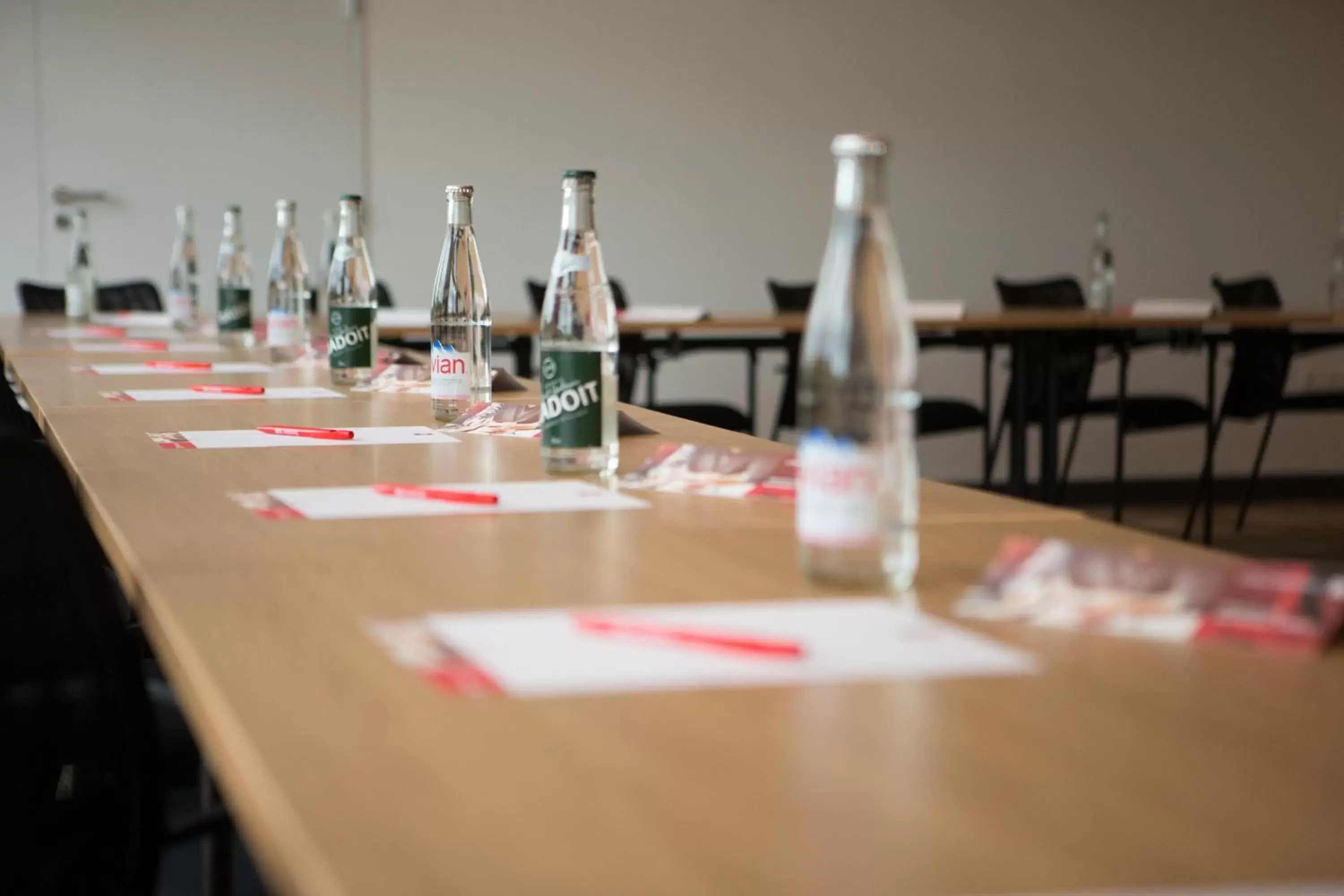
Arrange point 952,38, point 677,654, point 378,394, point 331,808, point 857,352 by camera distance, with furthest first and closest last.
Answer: point 952,38 < point 378,394 < point 857,352 < point 677,654 < point 331,808

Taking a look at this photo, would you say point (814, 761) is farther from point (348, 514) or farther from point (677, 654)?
point (348, 514)

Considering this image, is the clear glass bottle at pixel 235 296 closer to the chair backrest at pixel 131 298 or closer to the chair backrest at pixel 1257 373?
the chair backrest at pixel 131 298

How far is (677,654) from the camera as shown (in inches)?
33.9

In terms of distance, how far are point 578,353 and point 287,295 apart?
2374 mm

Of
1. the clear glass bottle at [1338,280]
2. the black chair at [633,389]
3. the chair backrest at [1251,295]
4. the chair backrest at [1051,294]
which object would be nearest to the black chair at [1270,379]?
the clear glass bottle at [1338,280]

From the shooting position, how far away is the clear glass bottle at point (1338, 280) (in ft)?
19.0

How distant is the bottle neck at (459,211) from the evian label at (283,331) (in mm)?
872

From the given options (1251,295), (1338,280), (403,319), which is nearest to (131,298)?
(403,319)

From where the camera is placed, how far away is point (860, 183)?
39.2 inches

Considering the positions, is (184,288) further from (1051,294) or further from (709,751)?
(709,751)

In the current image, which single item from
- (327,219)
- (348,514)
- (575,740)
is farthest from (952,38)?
(575,740)

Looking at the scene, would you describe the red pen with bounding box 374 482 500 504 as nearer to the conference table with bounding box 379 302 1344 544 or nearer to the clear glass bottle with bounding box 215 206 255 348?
the clear glass bottle with bounding box 215 206 255 348

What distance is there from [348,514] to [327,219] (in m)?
5.47

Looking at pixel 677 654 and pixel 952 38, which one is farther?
pixel 952 38
